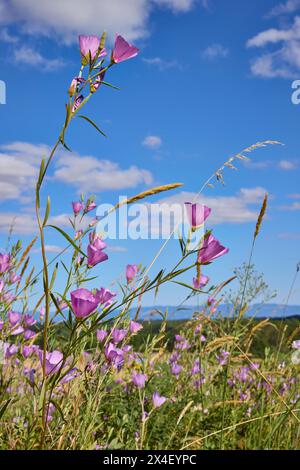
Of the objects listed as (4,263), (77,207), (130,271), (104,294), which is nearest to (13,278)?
(4,263)

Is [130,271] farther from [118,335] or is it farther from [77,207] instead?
[77,207]

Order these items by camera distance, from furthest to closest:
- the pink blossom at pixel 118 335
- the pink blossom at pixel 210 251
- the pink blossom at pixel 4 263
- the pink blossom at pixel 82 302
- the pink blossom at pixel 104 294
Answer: the pink blossom at pixel 4 263 < the pink blossom at pixel 118 335 < the pink blossom at pixel 104 294 < the pink blossom at pixel 210 251 < the pink blossom at pixel 82 302

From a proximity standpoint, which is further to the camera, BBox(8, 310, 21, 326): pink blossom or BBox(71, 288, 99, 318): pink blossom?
BBox(8, 310, 21, 326): pink blossom

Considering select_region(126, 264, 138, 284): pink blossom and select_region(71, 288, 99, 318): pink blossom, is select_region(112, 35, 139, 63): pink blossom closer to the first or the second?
select_region(71, 288, 99, 318): pink blossom

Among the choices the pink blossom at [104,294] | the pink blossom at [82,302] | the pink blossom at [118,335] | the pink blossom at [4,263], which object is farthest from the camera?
the pink blossom at [4,263]

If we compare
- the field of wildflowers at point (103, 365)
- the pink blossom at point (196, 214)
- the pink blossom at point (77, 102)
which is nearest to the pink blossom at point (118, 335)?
the field of wildflowers at point (103, 365)

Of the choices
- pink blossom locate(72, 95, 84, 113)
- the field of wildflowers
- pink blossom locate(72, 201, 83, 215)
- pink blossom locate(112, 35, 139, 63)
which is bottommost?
the field of wildflowers

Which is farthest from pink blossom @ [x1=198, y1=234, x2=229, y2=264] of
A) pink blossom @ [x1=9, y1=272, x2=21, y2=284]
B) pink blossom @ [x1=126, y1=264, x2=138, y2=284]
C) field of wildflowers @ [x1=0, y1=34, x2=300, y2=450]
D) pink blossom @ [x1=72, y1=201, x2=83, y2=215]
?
pink blossom @ [x1=9, y1=272, x2=21, y2=284]

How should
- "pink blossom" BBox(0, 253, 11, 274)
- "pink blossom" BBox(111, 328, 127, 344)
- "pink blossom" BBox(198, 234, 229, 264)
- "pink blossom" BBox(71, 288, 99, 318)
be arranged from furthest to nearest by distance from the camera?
"pink blossom" BBox(0, 253, 11, 274), "pink blossom" BBox(111, 328, 127, 344), "pink blossom" BBox(198, 234, 229, 264), "pink blossom" BBox(71, 288, 99, 318)

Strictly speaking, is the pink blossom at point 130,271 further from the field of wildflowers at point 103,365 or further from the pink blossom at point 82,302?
the pink blossom at point 82,302

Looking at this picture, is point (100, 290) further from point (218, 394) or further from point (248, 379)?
point (248, 379)

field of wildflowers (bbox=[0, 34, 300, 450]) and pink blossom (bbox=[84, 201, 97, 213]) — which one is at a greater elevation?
pink blossom (bbox=[84, 201, 97, 213])

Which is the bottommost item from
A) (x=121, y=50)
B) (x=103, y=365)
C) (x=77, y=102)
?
(x=103, y=365)

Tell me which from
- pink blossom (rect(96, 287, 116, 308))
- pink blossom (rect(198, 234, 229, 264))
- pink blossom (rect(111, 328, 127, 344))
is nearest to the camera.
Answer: pink blossom (rect(198, 234, 229, 264))
